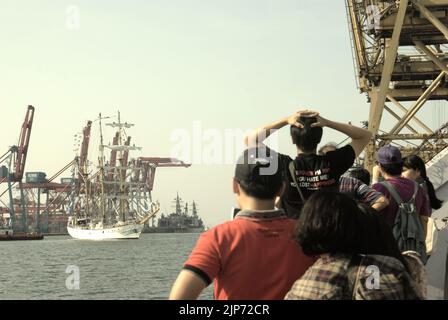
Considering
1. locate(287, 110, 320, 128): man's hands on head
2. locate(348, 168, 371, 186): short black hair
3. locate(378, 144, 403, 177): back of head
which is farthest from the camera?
locate(348, 168, 371, 186): short black hair

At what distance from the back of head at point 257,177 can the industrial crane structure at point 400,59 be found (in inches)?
586

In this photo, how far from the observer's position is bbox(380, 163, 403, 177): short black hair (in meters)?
5.04

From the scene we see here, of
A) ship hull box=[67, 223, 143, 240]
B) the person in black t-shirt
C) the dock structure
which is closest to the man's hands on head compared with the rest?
the person in black t-shirt

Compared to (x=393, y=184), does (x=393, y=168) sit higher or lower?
higher

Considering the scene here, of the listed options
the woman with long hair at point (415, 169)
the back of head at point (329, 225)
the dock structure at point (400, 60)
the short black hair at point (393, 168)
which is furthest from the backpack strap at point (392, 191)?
the dock structure at point (400, 60)

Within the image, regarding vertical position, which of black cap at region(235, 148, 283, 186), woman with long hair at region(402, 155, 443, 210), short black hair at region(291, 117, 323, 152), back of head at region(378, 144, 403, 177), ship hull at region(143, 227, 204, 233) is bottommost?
ship hull at region(143, 227, 204, 233)

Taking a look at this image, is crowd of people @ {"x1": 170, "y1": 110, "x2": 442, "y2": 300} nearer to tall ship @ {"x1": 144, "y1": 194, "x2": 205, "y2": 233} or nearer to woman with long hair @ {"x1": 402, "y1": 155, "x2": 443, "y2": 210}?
woman with long hair @ {"x1": 402, "y1": 155, "x2": 443, "y2": 210}

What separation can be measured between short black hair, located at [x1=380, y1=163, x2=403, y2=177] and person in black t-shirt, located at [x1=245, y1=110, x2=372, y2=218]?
3.11 feet

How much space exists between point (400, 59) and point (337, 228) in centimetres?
2056

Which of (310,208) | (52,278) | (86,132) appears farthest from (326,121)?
(86,132)

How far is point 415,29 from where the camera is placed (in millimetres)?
18875

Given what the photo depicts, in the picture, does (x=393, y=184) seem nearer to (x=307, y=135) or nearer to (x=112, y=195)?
(x=307, y=135)

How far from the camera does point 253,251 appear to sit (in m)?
2.83

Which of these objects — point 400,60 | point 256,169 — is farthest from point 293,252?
point 400,60
